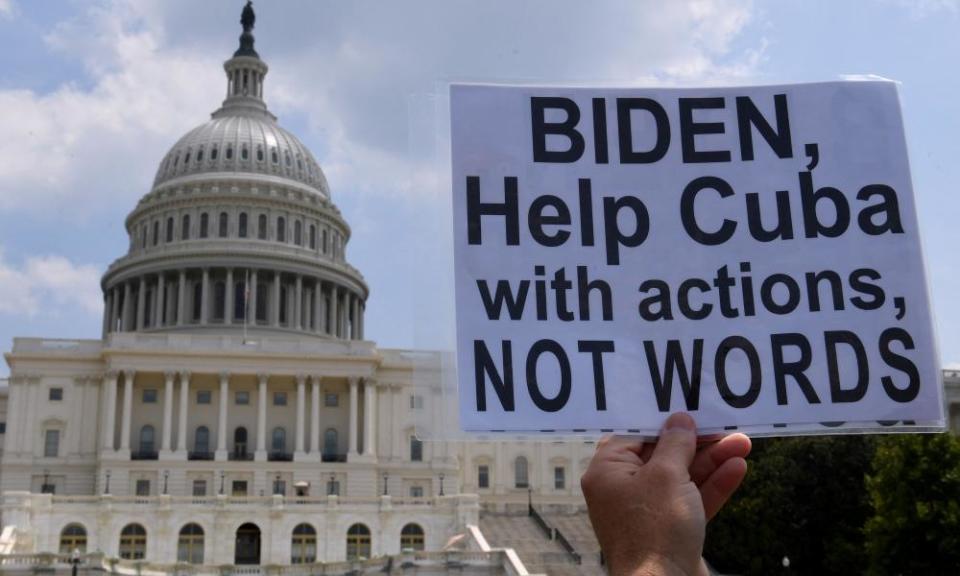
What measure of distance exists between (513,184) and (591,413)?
1.23 metres

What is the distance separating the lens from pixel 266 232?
396 ft

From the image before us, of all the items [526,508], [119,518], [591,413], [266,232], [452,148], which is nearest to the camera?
[591,413]

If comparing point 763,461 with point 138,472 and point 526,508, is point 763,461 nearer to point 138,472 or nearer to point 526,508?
point 526,508

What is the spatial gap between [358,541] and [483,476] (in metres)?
28.9

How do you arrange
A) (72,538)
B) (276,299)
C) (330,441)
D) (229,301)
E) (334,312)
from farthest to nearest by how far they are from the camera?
(334,312) → (276,299) → (229,301) → (330,441) → (72,538)

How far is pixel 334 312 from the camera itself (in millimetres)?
123000

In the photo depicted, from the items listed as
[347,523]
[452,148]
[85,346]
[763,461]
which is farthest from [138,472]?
[452,148]


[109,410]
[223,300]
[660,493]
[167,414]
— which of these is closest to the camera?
[660,493]

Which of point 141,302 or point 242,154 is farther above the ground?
point 242,154

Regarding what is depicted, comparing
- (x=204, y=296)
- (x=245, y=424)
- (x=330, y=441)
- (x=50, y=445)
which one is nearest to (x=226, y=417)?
(x=245, y=424)

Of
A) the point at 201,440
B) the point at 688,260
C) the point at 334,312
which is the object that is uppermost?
the point at 334,312

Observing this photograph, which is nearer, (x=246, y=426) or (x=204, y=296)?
(x=246, y=426)

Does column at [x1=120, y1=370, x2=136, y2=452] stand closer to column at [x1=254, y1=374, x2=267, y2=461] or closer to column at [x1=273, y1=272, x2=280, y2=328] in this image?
column at [x1=254, y1=374, x2=267, y2=461]

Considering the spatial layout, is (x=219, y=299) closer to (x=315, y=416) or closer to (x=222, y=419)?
(x=222, y=419)
